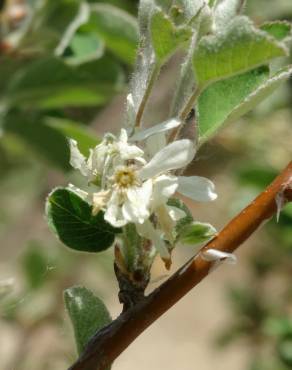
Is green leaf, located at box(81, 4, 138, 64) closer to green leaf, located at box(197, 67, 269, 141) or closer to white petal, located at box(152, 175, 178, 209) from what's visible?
green leaf, located at box(197, 67, 269, 141)

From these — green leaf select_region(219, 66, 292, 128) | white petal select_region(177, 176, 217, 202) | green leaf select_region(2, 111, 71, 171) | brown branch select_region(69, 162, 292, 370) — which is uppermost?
green leaf select_region(219, 66, 292, 128)

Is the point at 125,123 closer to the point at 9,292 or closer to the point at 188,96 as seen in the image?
the point at 188,96

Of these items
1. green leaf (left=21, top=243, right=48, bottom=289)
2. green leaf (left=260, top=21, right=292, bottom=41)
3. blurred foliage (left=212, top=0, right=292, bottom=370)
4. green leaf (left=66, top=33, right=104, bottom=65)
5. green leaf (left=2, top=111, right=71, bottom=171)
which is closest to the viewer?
green leaf (left=260, top=21, right=292, bottom=41)

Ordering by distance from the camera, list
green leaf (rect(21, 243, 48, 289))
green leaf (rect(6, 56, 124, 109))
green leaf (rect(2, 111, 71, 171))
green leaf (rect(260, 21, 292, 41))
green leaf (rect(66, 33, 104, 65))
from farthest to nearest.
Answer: green leaf (rect(21, 243, 48, 289))
green leaf (rect(2, 111, 71, 171))
green leaf (rect(6, 56, 124, 109))
green leaf (rect(66, 33, 104, 65))
green leaf (rect(260, 21, 292, 41))

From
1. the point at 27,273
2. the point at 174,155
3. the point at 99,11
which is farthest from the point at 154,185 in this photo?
the point at 27,273

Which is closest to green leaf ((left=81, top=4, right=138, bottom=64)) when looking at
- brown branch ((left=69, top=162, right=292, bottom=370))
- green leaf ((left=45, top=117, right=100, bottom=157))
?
green leaf ((left=45, top=117, right=100, bottom=157))

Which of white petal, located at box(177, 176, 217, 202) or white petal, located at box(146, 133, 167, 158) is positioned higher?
white petal, located at box(146, 133, 167, 158)

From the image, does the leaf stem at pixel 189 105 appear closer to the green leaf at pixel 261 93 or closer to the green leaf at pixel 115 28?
the green leaf at pixel 261 93
